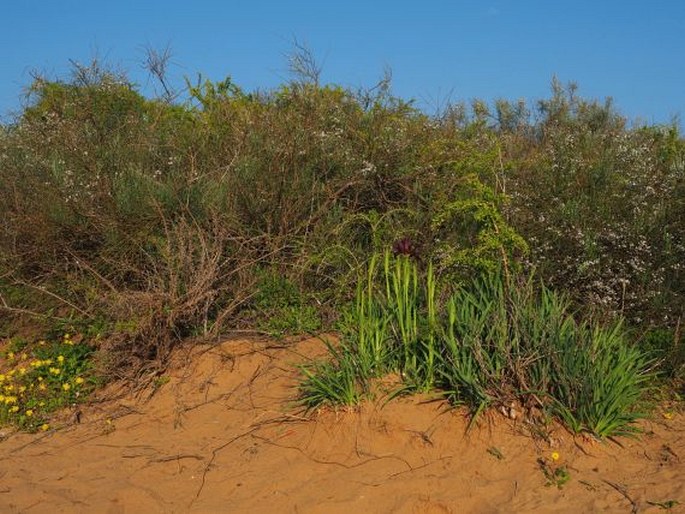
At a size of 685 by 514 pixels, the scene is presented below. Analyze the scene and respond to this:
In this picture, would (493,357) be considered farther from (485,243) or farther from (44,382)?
(44,382)

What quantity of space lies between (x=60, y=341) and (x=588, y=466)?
4.72m

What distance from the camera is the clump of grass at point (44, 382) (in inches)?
231

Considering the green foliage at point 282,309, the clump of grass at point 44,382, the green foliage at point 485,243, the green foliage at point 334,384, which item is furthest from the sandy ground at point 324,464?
the green foliage at point 485,243

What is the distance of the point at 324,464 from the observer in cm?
464

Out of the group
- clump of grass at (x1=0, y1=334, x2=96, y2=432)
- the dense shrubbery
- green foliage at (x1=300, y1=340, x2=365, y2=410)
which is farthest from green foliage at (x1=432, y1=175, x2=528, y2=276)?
clump of grass at (x1=0, y1=334, x2=96, y2=432)

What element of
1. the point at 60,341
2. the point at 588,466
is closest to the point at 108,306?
the point at 60,341

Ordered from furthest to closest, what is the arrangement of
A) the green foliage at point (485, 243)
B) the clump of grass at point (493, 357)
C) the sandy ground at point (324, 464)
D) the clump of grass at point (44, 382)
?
the clump of grass at point (44, 382)
the green foliage at point (485, 243)
the clump of grass at point (493, 357)
the sandy ground at point (324, 464)

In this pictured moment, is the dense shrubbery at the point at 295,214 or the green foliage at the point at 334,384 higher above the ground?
→ the dense shrubbery at the point at 295,214

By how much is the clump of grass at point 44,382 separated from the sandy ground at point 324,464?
0.83 ft

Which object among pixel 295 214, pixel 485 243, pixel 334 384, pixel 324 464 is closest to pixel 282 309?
pixel 295 214

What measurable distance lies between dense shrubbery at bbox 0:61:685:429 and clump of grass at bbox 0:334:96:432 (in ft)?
1.07

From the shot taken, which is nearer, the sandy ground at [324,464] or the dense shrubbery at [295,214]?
the sandy ground at [324,464]

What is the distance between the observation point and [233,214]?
23.0 feet

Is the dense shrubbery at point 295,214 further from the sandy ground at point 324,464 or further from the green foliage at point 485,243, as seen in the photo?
the sandy ground at point 324,464
